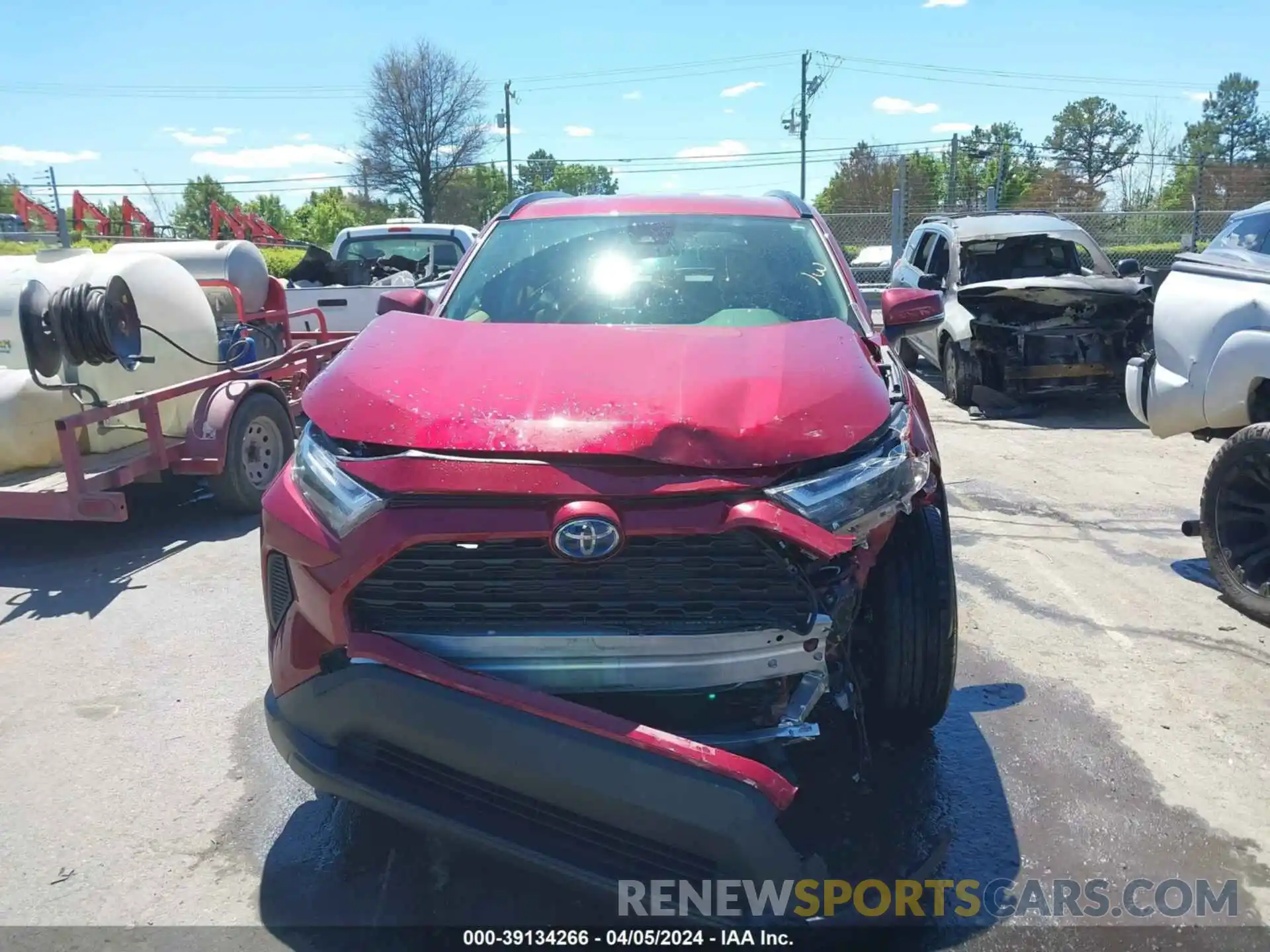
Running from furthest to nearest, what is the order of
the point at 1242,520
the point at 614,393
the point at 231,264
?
the point at 231,264 < the point at 1242,520 < the point at 614,393

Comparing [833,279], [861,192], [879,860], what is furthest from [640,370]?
[861,192]

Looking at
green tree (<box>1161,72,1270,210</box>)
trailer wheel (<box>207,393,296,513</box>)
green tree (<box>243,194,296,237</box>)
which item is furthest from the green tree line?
green tree (<box>243,194,296,237</box>)

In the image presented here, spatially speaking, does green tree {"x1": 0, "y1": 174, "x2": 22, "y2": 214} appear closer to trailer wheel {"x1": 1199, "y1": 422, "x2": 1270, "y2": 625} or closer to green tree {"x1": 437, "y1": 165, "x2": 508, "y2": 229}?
green tree {"x1": 437, "y1": 165, "x2": 508, "y2": 229}

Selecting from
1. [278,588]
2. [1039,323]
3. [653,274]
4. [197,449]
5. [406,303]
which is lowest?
[197,449]

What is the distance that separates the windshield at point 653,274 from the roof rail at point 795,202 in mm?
136

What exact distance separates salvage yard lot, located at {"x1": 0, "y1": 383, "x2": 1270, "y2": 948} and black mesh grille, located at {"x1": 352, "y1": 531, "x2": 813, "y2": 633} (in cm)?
96

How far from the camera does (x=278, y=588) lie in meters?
2.68

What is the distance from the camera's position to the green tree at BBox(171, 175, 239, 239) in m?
58.4

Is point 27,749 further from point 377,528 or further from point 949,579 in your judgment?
point 949,579

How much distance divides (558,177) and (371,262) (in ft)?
255

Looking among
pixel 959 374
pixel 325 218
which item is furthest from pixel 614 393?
pixel 325 218

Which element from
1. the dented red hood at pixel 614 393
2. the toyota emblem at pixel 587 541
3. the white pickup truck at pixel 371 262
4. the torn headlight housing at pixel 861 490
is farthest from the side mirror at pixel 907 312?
the white pickup truck at pixel 371 262

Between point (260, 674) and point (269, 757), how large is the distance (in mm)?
762

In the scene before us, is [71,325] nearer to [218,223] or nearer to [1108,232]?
[1108,232]
